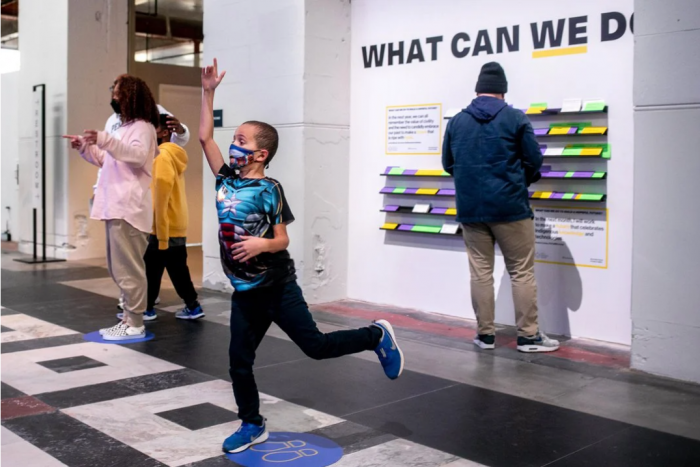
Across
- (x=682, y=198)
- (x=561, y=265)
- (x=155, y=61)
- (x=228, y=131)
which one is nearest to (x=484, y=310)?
(x=561, y=265)

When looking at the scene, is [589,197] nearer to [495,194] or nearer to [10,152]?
[495,194]

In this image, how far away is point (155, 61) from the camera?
11.9 m

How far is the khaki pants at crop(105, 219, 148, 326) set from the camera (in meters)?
5.66

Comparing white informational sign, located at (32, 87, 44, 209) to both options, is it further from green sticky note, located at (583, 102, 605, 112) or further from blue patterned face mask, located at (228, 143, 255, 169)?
blue patterned face mask, located at (228, 143, 255, 169)

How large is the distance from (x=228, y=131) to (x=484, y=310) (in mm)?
3440

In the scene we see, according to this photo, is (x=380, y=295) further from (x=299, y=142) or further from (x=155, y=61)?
(x=155, y=61)

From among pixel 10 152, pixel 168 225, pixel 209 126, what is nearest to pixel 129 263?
pixel 168 225

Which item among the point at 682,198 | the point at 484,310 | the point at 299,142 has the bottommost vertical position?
the point at 484,310

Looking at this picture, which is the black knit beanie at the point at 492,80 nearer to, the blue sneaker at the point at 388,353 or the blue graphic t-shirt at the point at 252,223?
the blue sneaker at the point at 388,353

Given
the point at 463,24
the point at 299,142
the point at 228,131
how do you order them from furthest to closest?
1. the point at 228,131
2. the point at 299,142
3. the point at 463,24

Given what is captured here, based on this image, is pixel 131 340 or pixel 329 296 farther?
pixel 329 296

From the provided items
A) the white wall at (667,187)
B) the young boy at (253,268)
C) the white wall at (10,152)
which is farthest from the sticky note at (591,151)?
the white wall at (10,152)

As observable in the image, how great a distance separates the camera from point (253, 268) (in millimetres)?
3506

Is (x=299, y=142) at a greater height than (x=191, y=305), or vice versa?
(x=299, y=142)
